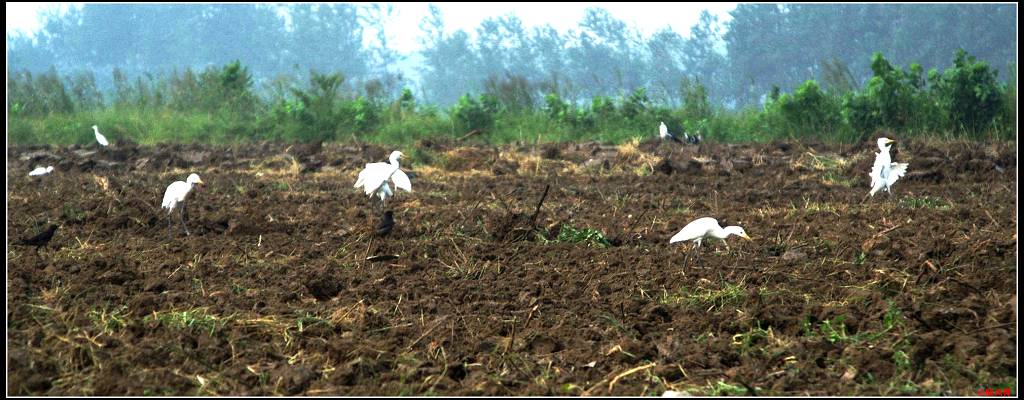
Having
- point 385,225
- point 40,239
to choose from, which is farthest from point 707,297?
point 40,239

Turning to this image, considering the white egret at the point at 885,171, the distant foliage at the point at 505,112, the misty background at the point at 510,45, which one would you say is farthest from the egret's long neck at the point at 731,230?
the misty background at the point at 510,45

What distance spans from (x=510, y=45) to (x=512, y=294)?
39.5m

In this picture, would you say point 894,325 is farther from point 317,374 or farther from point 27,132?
point 27,132

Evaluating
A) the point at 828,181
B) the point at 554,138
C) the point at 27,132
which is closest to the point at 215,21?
the point at 27,132

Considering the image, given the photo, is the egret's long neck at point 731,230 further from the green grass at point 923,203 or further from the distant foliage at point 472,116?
the distant foliage at point 472,116

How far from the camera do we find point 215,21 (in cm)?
4575

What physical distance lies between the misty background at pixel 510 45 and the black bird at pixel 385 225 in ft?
87.0

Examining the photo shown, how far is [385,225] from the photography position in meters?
7.30

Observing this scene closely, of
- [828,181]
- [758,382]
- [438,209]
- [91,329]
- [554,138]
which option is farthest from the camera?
[554,138]

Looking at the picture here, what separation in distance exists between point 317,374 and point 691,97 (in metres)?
14.3

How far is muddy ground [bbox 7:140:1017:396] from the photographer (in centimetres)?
420

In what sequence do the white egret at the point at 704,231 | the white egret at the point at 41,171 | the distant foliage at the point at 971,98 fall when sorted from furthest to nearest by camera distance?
the distant foliage at the point at 971,98 → the white egret at the point at 41,171 → the white egret at the point at 704,231

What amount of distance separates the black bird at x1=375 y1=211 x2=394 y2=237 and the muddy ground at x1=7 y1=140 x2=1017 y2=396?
0.08 metres

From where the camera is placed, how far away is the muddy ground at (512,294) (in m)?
4.20
